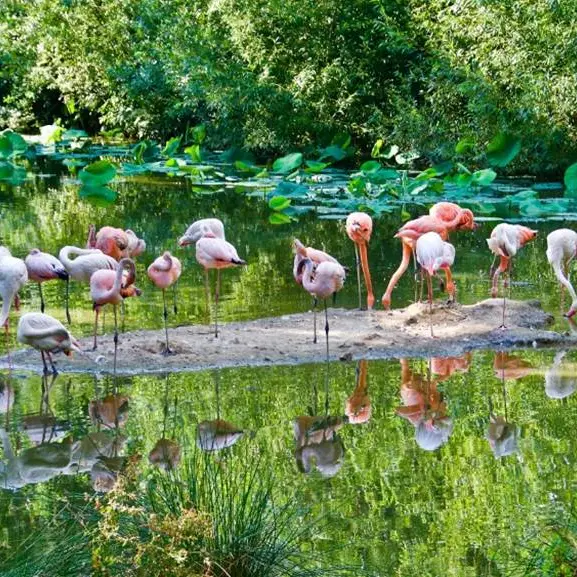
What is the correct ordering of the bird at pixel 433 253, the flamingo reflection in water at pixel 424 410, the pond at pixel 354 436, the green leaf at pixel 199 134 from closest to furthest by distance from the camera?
the pond at pixel 354 436
the flamingo reflection in water at pixel 424 410
the bird at pixel 433 253
the green leaf at pixel 199 134

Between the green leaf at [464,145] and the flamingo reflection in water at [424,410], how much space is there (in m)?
12.0

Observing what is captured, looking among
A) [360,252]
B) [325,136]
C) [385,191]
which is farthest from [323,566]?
[325,136]

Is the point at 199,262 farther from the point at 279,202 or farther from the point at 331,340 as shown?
the point at 279,202

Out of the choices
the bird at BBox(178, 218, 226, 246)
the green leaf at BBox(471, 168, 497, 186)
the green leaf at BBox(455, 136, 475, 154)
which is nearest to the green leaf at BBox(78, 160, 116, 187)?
the green leaf at BBox(455, 136, 475, 154)

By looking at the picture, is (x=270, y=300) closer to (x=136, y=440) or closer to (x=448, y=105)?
(x=136, y=440)

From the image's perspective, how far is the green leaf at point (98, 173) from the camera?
804 inches

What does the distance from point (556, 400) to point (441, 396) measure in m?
0.73

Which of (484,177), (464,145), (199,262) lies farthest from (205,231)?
(464,145)

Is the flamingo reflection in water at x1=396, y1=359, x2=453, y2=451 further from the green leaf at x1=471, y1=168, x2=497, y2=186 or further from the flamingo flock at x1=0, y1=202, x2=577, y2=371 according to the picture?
the green leaf at x1=471, y1=168, x2=497, y2=186

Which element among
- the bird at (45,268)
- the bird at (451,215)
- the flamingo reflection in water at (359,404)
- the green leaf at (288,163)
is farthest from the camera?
the green leaf at (288,163)

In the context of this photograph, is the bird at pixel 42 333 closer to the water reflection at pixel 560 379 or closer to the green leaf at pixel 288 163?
the water reflection at pixel 560 379

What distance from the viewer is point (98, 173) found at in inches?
811

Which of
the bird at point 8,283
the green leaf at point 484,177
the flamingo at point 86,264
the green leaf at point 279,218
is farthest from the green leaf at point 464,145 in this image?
the bird at point 8,283

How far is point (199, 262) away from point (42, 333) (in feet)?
6.88
